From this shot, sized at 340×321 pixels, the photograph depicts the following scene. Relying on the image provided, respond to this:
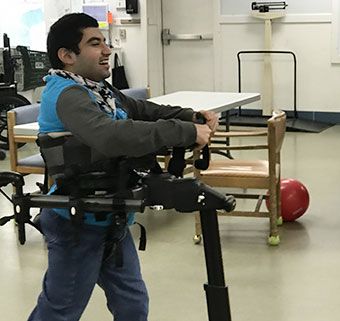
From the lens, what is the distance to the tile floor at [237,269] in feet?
10.7

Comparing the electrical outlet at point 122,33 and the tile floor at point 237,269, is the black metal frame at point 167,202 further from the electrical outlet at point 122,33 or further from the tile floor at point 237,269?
the electrical outlet at point 122,33

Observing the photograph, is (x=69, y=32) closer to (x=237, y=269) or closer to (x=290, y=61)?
(x=237, y=269)

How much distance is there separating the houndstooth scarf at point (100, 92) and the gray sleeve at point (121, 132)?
0.12m

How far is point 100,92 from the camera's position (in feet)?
7.06

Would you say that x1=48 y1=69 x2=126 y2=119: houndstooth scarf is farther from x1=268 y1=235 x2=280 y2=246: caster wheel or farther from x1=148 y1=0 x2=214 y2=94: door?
x1=148 y1=0 x2=214 y2=94: door

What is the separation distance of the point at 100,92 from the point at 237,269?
1937mm

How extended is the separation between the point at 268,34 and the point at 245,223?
4.54 meters

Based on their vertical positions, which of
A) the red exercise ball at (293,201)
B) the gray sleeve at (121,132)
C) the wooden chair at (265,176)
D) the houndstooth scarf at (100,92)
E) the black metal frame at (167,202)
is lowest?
the red exercise ball at (293,201)

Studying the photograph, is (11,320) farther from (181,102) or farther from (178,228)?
(181,102)

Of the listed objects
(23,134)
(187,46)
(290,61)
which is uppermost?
(187,46)

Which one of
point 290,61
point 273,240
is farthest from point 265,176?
point 290,61

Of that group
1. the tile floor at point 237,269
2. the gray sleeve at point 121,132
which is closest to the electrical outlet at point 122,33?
the tile floor at point 237,269

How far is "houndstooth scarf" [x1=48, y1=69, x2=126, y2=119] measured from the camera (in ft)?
6.86

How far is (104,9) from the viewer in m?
9.33
